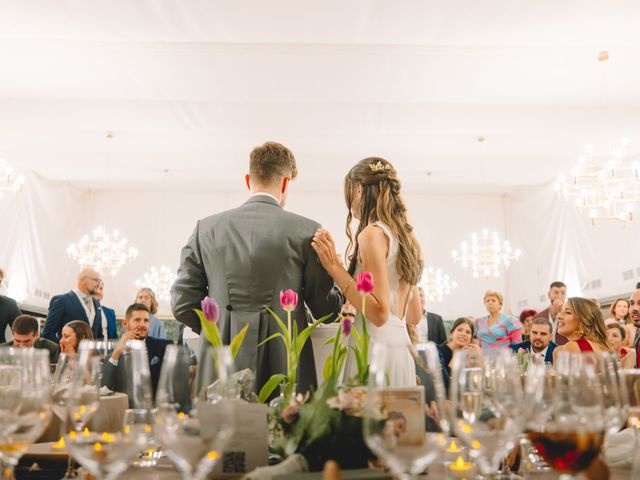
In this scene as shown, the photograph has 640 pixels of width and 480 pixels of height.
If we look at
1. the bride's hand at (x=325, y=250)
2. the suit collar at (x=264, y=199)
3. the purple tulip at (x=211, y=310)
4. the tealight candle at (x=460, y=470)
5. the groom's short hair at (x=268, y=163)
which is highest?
the groom's short hair at (x=268, y=163)

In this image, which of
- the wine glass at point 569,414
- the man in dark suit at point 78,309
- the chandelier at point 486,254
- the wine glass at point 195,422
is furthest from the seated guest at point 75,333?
the chandelier at point 486,254

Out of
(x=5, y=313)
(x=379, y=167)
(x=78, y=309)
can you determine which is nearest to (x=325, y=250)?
(x=379, y=167)

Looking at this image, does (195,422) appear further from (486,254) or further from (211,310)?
(486,254)

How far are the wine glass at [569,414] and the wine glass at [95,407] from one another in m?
0.55

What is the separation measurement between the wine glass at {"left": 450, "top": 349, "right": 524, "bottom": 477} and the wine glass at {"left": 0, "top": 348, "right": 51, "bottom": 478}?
1.95 ft

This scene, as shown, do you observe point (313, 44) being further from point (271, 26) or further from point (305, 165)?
point (305, 165)

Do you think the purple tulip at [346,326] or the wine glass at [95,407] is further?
the purple tulip at [346,326]

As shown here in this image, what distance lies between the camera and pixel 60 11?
19.9 feet

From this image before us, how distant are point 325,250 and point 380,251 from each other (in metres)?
0.18

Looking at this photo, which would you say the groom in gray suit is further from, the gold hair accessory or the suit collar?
the gold hair accessory

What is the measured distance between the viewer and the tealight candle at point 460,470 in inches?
42.8

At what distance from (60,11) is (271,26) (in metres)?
1.91

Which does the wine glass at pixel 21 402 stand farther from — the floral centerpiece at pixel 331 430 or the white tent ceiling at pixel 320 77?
the white tent ceiling at pixel 320 77

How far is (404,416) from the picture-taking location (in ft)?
2.87
